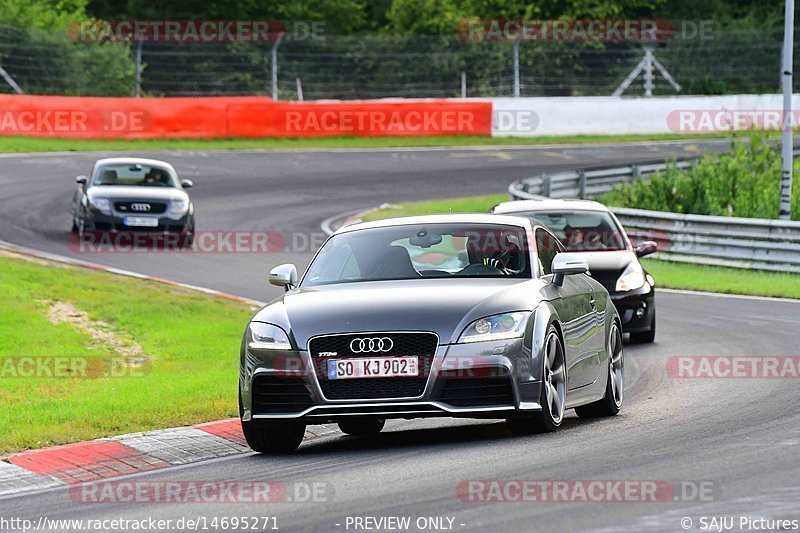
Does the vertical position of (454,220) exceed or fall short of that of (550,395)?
it exceeds it

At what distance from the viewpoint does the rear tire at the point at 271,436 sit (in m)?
9.52

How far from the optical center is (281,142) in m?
44.3

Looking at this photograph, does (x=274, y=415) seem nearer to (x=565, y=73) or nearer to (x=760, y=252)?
(x=760, y=252)

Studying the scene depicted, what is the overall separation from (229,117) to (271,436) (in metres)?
34.5

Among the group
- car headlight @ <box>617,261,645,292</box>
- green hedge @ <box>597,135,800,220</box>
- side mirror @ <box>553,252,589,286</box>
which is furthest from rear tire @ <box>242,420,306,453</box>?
green hedge @ <box>597,135,800,220</box>

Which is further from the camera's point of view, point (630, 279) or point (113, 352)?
point (630, 279)

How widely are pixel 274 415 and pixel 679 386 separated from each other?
4490mm

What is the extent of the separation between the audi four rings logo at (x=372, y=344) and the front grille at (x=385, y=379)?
2 cm

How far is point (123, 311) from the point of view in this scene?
18.5 m

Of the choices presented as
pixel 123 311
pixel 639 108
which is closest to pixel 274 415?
pixel 123 311

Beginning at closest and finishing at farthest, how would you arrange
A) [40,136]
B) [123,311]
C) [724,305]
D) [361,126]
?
1. [123,311]
2. [724,305]
3. [40,136]
4. [361,126]

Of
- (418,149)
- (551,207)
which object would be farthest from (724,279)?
(418,149)

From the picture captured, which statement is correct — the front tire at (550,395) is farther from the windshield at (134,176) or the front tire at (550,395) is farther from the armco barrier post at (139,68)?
the armco barrier post at (139,68)

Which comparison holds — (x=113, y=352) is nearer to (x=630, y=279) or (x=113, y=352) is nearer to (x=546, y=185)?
(x=630, y=279)
